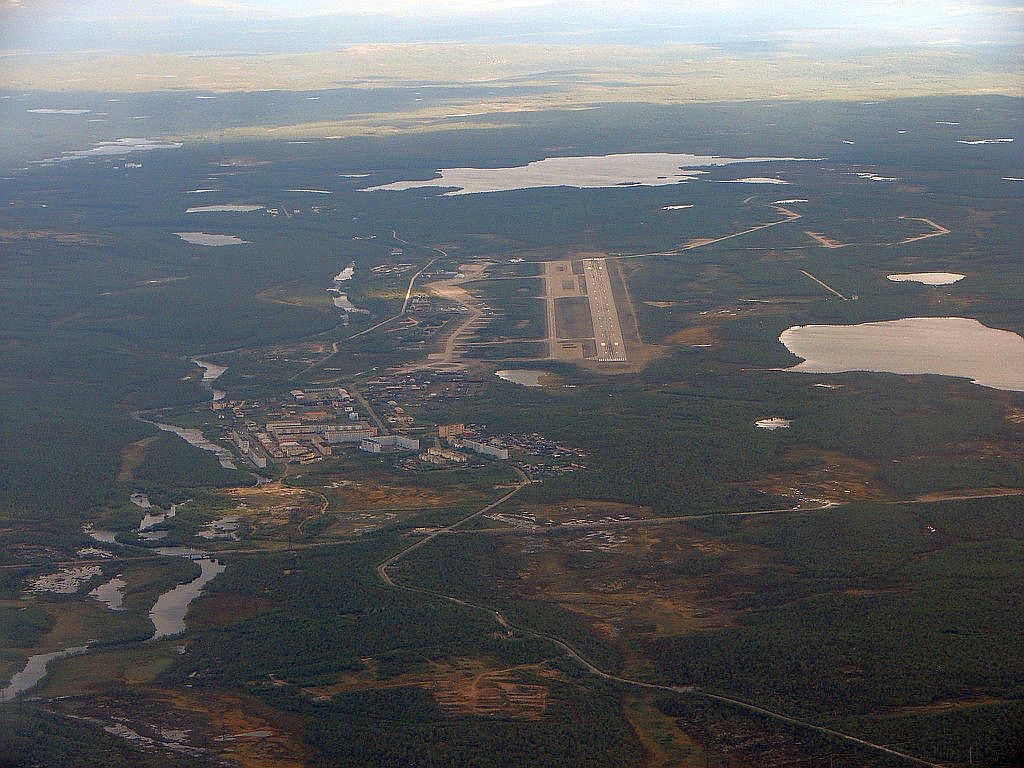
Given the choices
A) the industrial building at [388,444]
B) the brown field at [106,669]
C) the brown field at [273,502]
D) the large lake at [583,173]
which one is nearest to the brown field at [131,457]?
the brown field at [273,502]

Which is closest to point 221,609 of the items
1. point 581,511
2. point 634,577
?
point 634,577

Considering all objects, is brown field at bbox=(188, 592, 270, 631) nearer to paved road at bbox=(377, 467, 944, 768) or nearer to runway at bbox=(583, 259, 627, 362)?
paved road at bbox=(377, 467, 944, 768)

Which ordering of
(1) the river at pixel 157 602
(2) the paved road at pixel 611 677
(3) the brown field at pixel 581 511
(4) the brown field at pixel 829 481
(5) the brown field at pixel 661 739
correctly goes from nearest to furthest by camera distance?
1. (5) the brown field at pixel 661 739
2. (2) the paved road at pixel 611 677
3. (1) the river at pixel 157 602
4. (3) the brown field at pixel 581 511
5. (4) the brown field at pixel 829 481

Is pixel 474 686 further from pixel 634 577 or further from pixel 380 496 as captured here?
pixel 380 496

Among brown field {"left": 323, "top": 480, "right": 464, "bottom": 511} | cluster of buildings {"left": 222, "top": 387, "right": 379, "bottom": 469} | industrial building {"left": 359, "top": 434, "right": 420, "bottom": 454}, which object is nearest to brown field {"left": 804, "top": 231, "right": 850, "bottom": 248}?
cluster of buildings {"left": 222, "top": 387, "right": 379, "bottom": 469}

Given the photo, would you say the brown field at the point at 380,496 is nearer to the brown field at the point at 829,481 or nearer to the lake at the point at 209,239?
the brown field at the point at 829,481

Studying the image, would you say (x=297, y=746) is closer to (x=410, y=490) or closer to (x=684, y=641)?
(x=684, y=641)
